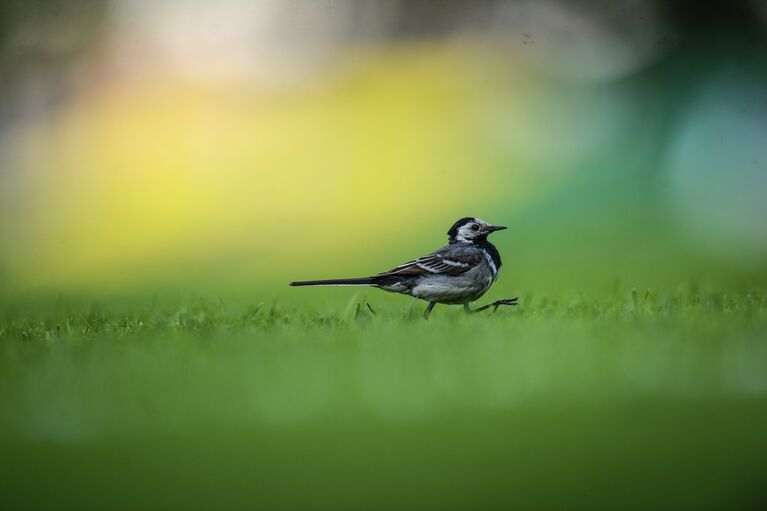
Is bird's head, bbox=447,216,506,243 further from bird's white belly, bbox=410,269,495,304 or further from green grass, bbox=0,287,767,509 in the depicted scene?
green grass, bbox=0,287,767,509

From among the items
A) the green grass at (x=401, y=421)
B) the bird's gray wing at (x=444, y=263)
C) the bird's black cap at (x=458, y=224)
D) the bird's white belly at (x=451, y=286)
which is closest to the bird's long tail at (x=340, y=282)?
the bird's gray wing at (x=444, y=263)

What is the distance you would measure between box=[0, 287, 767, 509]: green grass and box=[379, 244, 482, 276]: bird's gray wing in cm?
118

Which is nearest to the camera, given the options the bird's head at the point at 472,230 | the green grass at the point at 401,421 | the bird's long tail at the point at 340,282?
the green grass at the point at 401,421

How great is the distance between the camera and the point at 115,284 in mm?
9117

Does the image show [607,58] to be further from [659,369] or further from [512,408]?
[512,408]

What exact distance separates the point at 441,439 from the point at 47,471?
1.73 m

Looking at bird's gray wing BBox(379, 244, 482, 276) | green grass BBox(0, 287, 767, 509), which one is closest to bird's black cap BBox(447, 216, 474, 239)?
bird's gray wing BBox(379, 244, 482, 276)

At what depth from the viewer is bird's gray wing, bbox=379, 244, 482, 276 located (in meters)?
7.02

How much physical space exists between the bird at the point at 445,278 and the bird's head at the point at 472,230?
0.07 meters

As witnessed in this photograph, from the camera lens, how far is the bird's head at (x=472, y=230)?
7.34 metres

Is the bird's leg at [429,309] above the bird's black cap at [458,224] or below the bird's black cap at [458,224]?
below

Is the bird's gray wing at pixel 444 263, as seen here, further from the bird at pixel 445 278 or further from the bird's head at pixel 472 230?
the bird's head at pixel 472 230

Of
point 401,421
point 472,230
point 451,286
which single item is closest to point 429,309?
point 451,286

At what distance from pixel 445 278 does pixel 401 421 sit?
9.67ft
